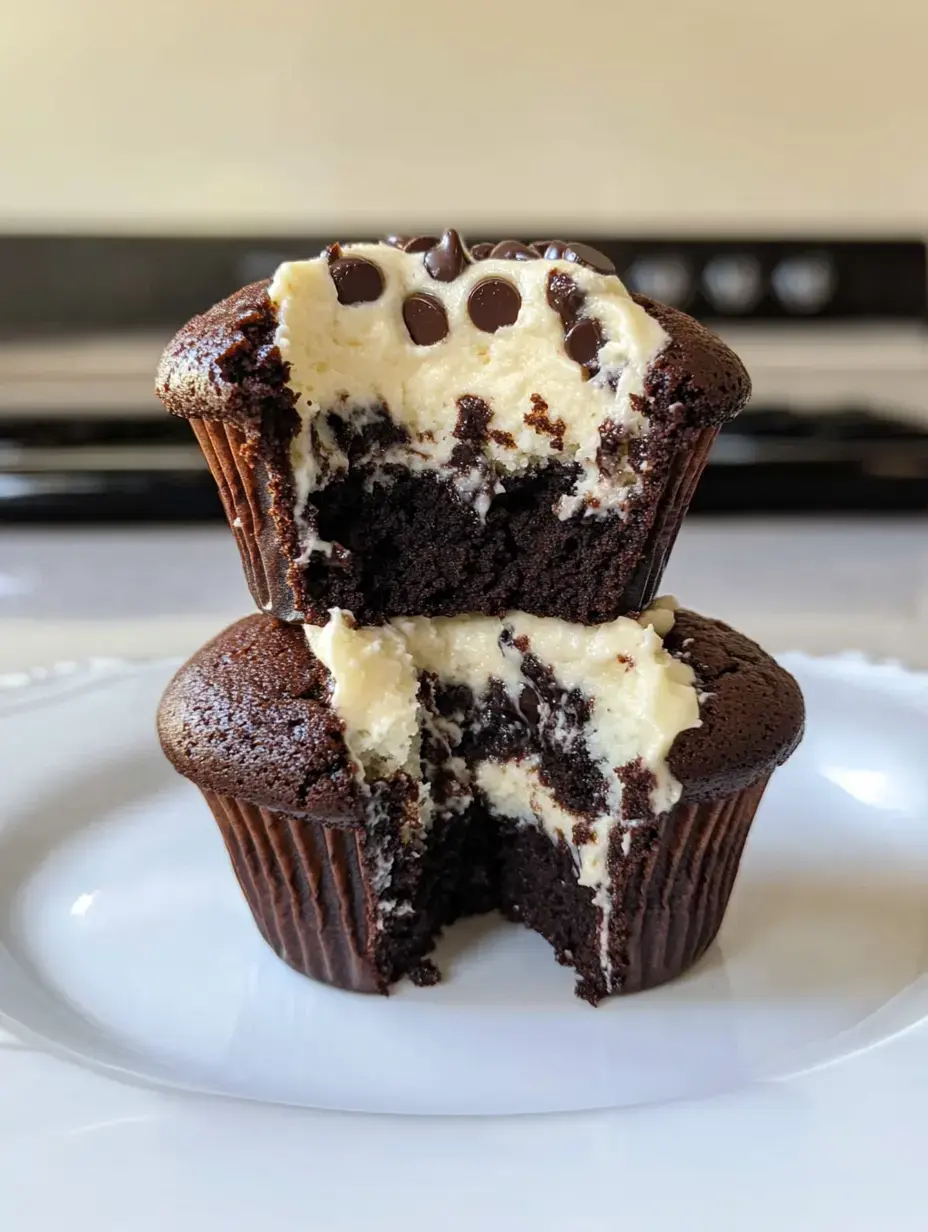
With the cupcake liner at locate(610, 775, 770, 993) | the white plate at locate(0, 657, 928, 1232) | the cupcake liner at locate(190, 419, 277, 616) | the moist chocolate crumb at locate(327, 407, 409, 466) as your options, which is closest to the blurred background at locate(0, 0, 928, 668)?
the white plate at locate(0, 657, 928, 1232)

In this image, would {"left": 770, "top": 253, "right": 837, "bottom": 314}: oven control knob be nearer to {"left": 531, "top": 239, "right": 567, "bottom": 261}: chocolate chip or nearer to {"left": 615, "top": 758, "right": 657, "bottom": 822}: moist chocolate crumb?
{"left": 531, "top": 239, "right": 567, "bottom": 261}: chocolate chip

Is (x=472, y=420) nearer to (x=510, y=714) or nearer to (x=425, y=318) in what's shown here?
(x=425, y=318)

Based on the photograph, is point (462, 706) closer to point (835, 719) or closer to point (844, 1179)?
point (844, 1179)

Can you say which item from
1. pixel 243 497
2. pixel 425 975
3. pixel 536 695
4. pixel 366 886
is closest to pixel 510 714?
pixel 536 695

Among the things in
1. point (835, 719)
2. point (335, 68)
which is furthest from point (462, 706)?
point (335, 68)

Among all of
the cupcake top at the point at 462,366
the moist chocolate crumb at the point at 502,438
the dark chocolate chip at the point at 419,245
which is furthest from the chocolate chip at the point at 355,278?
the moist chocolate crumb at the point at 502,438
